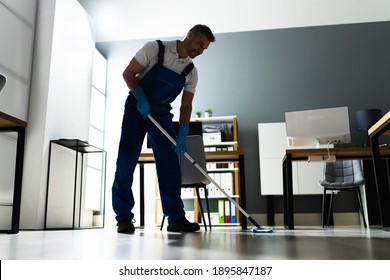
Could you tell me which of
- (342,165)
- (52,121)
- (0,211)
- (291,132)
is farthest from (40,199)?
(342,165)

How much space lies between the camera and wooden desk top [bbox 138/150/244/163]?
3072mm

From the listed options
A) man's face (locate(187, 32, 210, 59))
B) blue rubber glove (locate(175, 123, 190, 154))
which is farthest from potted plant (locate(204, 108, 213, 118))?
man's face (locate(187, 32, 210, 59))

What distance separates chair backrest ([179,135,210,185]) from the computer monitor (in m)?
0.77

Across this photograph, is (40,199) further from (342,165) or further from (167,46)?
(342,165)

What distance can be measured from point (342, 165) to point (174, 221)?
9.11ft

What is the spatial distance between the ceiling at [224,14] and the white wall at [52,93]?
0.65 m

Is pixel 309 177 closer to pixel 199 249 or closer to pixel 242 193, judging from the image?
pixel 242 193

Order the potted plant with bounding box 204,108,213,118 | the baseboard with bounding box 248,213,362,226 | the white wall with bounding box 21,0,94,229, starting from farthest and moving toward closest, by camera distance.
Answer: the potted plant with bounding box 204,108,213,118 → the baseboard with bounding box 248,213,362,226 → the white wall with bounding box 21,0,94,229

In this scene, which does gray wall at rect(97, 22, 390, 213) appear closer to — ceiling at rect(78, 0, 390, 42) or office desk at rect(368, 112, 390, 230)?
ceiling at rect(78, 0, 390, 42)

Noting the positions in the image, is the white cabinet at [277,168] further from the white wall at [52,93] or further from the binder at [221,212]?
the white wall at [52,93]

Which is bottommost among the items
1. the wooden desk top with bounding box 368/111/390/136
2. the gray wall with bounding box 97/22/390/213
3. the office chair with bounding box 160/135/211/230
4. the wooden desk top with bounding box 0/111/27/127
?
the office chair with bounding box 160/135/211/230

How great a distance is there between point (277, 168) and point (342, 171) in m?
0.82

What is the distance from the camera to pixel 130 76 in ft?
7.29

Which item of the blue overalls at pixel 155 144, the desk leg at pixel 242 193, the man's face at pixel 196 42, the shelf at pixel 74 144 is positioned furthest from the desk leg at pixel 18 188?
the desk leg at pixel 242 193
